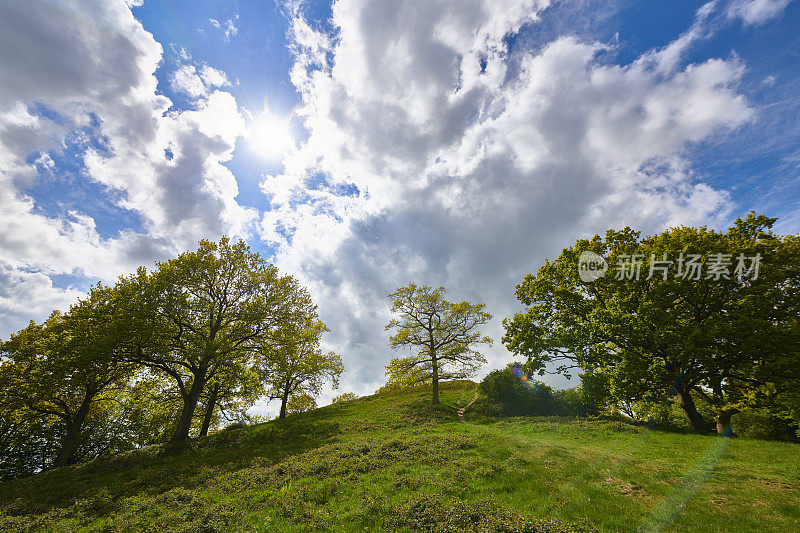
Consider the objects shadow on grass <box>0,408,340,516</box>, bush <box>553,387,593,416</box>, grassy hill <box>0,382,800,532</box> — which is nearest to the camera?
grassy hill <box>0,382,800,532</box>

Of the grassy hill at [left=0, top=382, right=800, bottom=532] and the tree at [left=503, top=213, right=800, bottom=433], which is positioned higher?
the tree at [left=503, top=213, right=800, bottom=433]

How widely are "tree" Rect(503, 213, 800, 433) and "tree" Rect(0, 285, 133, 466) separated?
4178cm

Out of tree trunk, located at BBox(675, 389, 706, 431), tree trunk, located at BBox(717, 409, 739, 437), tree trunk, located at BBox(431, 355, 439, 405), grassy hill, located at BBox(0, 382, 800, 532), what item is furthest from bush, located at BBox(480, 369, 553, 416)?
tree trunk, located at BBox(717, 409, 739, 437)


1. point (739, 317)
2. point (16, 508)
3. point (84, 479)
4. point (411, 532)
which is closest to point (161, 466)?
point (84, 479)

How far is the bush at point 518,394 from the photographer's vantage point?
37469 mm

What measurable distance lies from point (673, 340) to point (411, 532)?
901 inches

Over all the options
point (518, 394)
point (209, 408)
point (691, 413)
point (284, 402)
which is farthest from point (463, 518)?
point (284, 402)

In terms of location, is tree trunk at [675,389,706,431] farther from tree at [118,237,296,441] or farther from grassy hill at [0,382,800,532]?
tree at [118,237,296,441]

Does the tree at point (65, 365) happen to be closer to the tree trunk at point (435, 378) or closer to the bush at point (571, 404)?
the tree trunk at point (435, 378)

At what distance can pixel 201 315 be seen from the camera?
3116 centimetres

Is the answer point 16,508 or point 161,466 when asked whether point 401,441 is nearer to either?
point 161,466

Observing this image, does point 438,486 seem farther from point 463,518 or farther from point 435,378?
point 435,378

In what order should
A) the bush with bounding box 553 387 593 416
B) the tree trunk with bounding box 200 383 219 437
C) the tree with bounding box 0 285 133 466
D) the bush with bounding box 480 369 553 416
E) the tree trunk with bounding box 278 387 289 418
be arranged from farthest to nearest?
the tree trunk with bounding box 278 387 289 418 → the bush with bounding box 480 369 553 416 → the bush with bounding box 553 387 593 416 → the tree trunk with bounding box 200 383 219 437 → the tree with bounding box 0 285 133 466

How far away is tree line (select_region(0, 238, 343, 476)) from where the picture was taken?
26.4m
